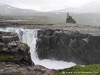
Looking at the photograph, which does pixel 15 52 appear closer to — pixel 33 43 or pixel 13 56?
pixel 13 56

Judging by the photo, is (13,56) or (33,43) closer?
(13,56)

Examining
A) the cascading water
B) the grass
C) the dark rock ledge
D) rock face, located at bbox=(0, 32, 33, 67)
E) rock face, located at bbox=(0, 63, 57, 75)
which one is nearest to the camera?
the grass

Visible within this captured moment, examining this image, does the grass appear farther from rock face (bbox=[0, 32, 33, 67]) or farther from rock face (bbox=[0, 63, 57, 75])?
rock face (bbox=[0, 32, 33, 67])

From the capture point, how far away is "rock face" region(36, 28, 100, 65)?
5916cm

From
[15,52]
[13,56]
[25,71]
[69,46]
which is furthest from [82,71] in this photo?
[69,46]

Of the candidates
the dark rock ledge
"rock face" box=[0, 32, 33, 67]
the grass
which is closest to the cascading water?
the dark rock ledge

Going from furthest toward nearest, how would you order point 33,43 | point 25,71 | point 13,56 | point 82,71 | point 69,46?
point 33,43 < point 69,46 < point 13,56 < point 25,71 < point 82,71

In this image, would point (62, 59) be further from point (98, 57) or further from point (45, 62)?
point (98, 57)

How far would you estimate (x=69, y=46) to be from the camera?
61.3 metres

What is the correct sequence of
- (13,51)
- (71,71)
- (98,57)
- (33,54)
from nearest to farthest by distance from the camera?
(71,71) < (13,51) < (98,57) < (33,54)

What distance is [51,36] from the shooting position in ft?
208

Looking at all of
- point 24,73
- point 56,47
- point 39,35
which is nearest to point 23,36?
point 39,35

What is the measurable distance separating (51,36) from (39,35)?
3236 mm

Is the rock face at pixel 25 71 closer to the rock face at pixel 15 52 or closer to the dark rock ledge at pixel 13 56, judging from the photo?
the dark rock ledge at pixel 13 56
